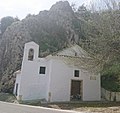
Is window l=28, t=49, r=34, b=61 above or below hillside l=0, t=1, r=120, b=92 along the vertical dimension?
below

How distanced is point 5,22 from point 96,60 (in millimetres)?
44216

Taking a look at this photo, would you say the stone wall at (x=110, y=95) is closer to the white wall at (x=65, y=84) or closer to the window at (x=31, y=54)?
the white wall at (x=65, y=84)

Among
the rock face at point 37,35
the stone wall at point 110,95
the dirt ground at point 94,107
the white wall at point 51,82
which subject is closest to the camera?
the dirt ground at point 94,107

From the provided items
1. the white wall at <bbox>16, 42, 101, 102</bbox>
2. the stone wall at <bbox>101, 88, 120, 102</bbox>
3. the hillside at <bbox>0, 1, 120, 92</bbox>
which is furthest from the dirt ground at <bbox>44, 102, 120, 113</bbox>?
the stone wall at <bbox>101, 88, 120, 102</bbox>

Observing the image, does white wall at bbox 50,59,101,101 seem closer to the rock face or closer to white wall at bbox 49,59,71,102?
white wall at bbox 49,59,71,102

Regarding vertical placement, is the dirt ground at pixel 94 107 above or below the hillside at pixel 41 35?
below

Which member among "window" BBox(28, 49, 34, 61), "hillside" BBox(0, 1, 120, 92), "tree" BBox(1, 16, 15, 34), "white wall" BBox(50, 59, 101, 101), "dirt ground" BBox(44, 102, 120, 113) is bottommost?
"dirt ground" BBox(44, 102, 120, 113)

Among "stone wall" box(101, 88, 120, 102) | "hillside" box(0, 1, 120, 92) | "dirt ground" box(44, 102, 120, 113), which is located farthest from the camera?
"hillside" box(0, 1, 120, 92)

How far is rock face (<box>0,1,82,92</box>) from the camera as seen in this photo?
4062cm

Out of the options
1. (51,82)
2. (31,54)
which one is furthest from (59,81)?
(31,54)

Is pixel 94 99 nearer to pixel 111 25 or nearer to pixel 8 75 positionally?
pixel 111 25

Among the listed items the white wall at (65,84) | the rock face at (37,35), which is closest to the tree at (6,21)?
the rock face at (37,35)

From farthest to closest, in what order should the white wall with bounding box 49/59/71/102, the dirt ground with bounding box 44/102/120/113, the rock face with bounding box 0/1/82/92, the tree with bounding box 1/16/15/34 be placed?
the tree with bounding box 1/16/15/34, the rock face with bounding box 0/1/82/92, the white wall with bounding box 49/59/71/102, the dirt ground with bounding box 44/102/120/113

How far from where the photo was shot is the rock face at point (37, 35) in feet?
133
